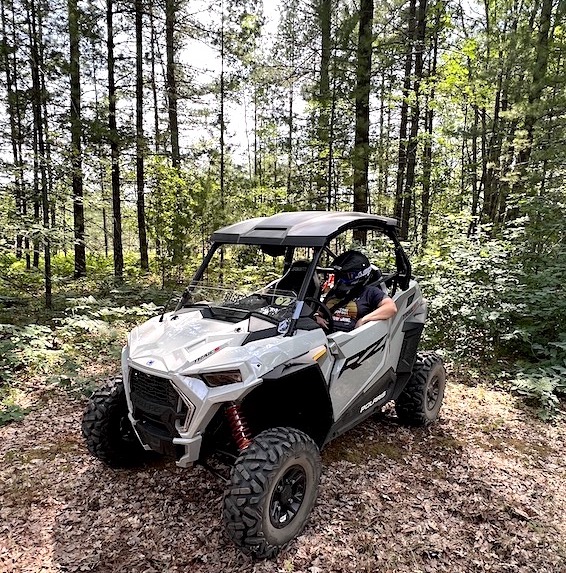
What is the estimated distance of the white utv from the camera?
2578mm

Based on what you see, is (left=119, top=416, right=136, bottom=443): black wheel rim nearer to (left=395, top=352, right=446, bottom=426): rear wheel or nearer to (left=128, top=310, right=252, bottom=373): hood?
(left=128, top=310, right=252, bottom=373): hood

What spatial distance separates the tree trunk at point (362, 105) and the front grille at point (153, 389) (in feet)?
20.4

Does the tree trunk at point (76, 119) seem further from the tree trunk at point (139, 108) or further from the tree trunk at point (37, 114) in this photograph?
the tree trunk at point (139, 108)

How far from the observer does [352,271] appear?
152 inches

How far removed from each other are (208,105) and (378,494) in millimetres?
13810

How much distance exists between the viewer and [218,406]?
2.62 meters

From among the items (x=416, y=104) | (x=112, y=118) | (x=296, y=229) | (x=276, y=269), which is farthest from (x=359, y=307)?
(x=416, y=104)

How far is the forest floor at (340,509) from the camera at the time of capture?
8.89 feet

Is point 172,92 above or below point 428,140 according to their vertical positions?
above

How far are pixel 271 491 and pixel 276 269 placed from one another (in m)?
6.46

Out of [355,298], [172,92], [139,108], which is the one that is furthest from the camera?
[172,92]

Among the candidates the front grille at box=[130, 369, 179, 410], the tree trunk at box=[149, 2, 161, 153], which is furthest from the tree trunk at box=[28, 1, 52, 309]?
the front grille at box=[130, 369, 179, 410]

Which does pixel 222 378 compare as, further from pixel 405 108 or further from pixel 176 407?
pixel 405 108

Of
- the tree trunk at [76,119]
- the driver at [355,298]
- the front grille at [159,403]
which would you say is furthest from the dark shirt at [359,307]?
the tree trunk at [76,119]
